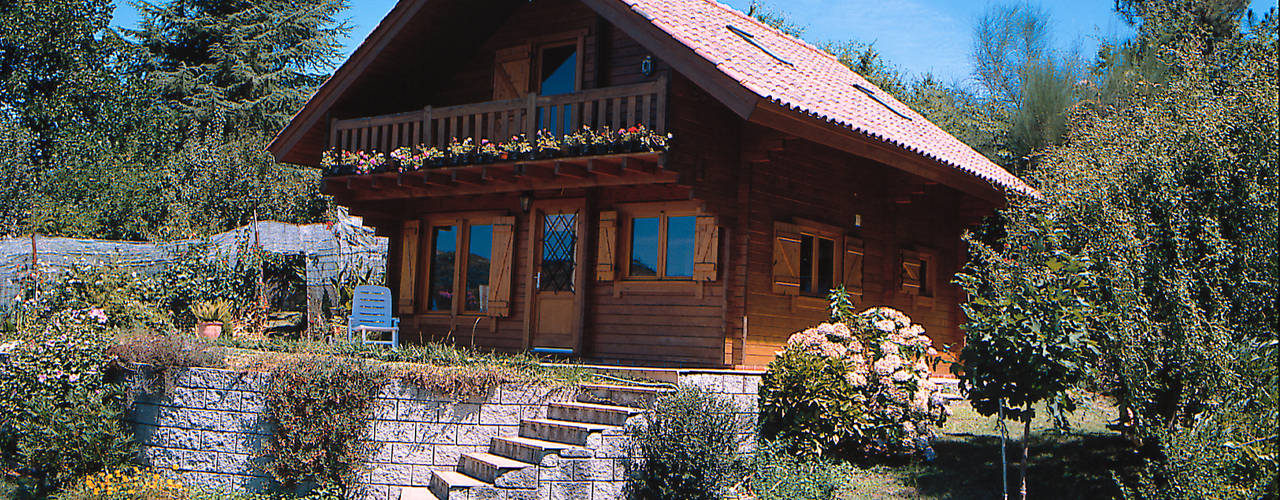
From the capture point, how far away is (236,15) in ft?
94.8

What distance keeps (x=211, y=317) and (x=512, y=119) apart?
5062mm

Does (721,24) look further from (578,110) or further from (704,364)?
(704,364)

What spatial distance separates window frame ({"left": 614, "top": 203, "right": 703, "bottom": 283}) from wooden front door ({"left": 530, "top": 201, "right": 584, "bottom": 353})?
1.79 feet

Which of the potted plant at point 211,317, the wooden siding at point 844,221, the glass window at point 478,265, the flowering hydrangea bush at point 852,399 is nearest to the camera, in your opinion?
the flowering hydrangea bush at point 852,399

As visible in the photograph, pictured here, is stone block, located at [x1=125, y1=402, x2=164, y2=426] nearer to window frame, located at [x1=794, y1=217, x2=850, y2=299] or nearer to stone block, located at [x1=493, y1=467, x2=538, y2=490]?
stone block, located at [x1=493, y1=467, x2=538, y2=490]

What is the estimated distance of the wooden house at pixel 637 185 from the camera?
1128 cm

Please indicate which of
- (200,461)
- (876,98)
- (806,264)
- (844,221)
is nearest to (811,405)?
(806,264)

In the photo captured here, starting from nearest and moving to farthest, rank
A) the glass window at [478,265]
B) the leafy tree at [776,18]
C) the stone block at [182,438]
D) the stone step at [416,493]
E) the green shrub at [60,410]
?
the stone step at [416,493]
the stone block at [182,438]
the green shrub at [60,410]
the glass window at [478,265]
the leafy tree at [776,18]

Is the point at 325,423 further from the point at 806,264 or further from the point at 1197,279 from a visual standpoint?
the point at 1197,279

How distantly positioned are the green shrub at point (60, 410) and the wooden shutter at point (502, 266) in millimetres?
4530

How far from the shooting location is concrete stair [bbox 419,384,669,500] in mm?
8148

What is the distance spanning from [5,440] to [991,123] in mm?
20035

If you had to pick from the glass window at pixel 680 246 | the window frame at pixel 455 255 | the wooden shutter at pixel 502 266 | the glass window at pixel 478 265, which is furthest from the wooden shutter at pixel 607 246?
the glass window at pixel 478 265

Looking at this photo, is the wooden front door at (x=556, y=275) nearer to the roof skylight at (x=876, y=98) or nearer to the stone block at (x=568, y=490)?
the stone block at (x=568, y=490)
